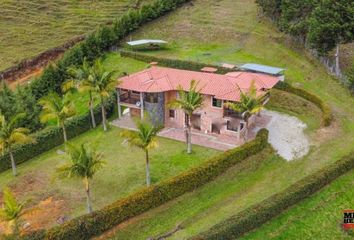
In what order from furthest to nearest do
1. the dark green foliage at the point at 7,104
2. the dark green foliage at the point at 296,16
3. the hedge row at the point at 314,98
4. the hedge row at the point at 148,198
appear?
1. the dark green foliage at the point at 296,16
2. the dark green foliage at the point at 7,104
3. the hedge row at the point at 314,98
4. the hedge row at the point at 148,198

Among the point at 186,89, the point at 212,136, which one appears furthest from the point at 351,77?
the point at 186,89

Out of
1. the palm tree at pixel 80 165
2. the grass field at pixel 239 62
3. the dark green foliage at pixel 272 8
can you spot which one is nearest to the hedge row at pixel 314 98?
the grass field at pixel 239 62

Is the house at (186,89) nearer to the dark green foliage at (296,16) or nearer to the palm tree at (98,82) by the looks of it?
the palm tree at (98,82)

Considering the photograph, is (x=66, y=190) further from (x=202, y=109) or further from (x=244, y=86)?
(x=244, y=86)

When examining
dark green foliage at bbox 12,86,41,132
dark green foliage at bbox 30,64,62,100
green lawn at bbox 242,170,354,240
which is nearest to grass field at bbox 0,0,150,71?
dark green foliage at bbox 30,64,62,100

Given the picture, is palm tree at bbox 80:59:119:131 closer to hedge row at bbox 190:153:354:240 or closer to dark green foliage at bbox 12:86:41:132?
dark green foliage at bbox 12:86:41:132

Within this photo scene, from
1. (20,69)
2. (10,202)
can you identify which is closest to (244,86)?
(10,202)
